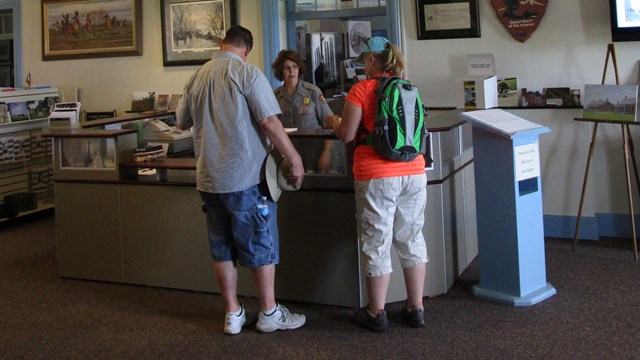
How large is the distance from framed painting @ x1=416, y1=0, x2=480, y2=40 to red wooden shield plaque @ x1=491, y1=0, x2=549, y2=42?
18 cm

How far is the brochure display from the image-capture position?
4.10 metres

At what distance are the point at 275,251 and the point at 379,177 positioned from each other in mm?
643

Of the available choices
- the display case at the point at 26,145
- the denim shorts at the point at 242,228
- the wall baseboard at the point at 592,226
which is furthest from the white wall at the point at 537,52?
the display case at the point at 26,145

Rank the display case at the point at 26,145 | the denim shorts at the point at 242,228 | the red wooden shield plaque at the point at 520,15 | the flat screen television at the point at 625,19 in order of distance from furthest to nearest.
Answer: the display case at the point at 26,145
the red wooden shield plaque at the point at 520,15
the flat screen television at the point at 625,19
the denim shorts at the point at 242,228

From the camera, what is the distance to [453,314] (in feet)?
13.1

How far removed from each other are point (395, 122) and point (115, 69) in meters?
4.48

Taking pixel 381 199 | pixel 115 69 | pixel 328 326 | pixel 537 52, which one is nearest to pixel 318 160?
pixel 381 199

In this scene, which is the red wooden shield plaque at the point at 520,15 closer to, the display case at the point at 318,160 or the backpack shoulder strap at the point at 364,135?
the display case at the point at 318,160

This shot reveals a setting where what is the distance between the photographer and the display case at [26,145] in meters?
6.88

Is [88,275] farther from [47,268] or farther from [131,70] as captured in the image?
[131,70]

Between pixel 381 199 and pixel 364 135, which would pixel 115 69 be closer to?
pixel 364 135

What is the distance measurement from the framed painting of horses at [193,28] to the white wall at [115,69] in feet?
0.31

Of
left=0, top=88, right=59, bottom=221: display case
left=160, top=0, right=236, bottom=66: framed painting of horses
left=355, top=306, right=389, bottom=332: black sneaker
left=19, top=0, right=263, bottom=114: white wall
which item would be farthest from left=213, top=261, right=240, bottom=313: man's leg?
left=0, top=88, right=59, bottom=221: display case

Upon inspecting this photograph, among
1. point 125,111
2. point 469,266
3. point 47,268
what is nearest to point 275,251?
point 469,266
